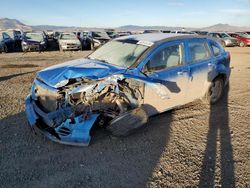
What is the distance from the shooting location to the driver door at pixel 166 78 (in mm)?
4941

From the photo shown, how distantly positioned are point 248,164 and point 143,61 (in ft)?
7.87

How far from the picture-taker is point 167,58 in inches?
209

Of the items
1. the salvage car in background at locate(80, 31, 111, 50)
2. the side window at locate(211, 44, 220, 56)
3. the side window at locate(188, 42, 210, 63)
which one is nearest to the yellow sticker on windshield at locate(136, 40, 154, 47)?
the side window at locate(188, 42, 210, 63)

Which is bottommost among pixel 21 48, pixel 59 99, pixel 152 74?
pixel 21 48

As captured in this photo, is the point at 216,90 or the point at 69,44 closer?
the point at 216,90

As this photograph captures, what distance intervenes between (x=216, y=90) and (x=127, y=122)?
123 inches

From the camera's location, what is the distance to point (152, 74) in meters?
4.97

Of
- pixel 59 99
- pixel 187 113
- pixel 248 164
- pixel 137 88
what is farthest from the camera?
pixel 187 113

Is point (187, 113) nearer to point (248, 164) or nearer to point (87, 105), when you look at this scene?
point (248, 164)

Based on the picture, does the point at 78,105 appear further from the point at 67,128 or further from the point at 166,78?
the point at 166,78

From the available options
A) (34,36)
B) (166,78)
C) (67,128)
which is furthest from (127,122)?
(34,36)

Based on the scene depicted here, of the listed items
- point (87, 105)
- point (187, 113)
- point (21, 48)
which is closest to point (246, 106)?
point (187, 113)

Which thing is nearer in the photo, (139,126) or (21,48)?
(139,126)

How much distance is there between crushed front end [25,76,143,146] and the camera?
423 cm
